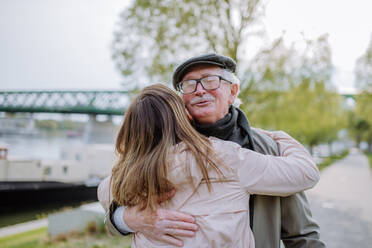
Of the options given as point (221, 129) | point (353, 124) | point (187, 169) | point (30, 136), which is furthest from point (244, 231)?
point (353, 124)

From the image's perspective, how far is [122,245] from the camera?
5.80 metres

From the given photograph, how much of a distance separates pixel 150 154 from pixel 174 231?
0.38m

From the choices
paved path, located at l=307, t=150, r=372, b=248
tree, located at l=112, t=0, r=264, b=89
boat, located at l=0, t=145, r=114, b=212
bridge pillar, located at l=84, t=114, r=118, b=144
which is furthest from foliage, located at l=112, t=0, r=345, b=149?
bridge pillar, located at l=84, t=114, r=118, b=144

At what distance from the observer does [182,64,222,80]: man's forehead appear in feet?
5.44

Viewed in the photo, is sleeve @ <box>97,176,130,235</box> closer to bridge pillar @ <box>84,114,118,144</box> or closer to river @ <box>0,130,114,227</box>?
river @ <box>0,130,114,227</box>

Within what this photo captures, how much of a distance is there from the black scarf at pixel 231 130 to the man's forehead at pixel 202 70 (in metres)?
0.26

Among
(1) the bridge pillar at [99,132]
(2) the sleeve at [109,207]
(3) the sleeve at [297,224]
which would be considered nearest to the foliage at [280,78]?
(3) the sleeve at [297,224]

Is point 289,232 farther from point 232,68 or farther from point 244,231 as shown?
point 232,68

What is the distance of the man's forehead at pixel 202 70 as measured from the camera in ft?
5.44

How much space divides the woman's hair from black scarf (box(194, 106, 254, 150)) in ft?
0.56

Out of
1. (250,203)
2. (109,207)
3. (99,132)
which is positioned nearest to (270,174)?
(250,203)

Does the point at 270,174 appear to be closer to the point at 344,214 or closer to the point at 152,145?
the point at 152,145

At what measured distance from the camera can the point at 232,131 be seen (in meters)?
1.65

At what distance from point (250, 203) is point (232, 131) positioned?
408mm
